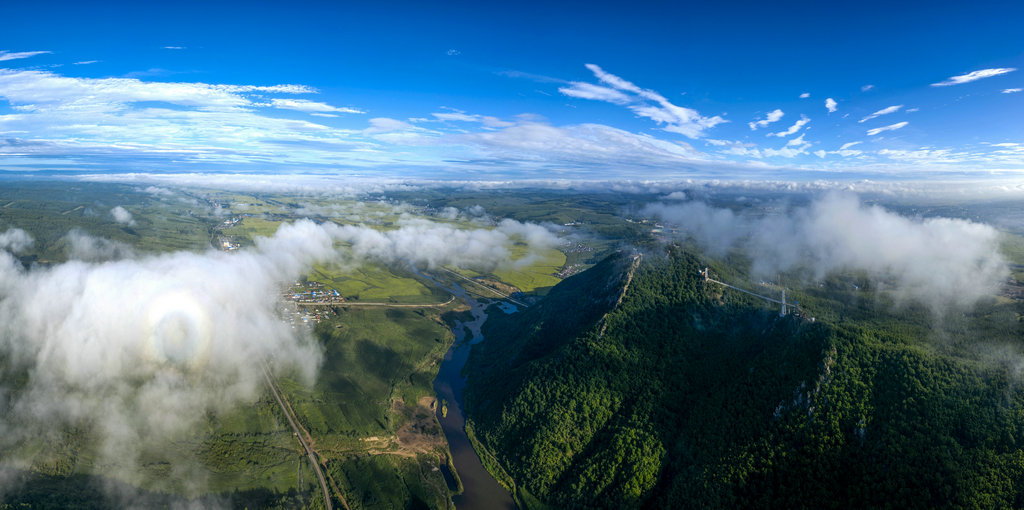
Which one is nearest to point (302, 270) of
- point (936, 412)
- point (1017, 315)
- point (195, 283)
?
point (195, 283)

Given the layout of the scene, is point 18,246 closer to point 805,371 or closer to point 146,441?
point 146,441

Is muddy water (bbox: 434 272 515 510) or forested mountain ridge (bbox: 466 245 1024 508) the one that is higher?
forested mountain ridge (bbox: 466 245 1024 508)

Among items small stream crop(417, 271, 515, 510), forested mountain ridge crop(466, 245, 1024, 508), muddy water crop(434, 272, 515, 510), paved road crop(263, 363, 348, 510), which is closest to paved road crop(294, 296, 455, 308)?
small stream crop(417, 271, 515, 510)

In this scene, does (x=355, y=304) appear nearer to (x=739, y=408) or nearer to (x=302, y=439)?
(x=302, y=439)

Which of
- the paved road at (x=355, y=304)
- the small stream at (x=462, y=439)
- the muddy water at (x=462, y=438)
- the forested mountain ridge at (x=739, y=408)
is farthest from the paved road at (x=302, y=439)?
the paved road at (x=355, y=304)

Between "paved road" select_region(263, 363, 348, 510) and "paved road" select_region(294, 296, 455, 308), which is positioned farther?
"paved road" select_region(294, 296, 455, 308)

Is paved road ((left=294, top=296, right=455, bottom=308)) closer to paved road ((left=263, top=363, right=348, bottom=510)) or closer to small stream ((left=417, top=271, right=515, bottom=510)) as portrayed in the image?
small stream ((left=417, top=271, right=515, bottom=510))

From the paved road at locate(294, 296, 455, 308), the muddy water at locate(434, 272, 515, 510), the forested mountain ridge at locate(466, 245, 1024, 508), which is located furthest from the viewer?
the paved road at locate(294, 296, 455, 308)

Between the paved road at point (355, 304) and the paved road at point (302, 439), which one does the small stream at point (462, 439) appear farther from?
the paved road at point (355, 304)
